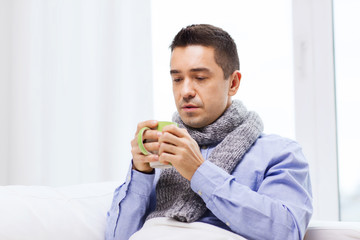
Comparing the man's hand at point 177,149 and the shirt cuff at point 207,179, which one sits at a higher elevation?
the man's hand at point 177,149

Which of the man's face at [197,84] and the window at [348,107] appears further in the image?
the window at [348,107]

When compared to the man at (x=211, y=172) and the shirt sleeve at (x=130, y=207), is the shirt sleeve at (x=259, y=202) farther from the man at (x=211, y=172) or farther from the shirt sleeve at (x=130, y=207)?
the shirt sleeve at (x=130, y=207)

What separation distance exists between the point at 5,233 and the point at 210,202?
20.2 inches

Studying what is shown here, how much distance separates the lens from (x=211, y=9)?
2.53 m

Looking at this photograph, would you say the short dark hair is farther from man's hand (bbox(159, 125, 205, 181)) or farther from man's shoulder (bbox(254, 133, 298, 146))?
man's hand (bbox(159, 125, 205, 181))

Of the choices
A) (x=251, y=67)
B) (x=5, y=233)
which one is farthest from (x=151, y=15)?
(x=5, y=233)

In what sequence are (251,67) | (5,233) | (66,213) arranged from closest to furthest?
(5,233), (66,213), (251,67)

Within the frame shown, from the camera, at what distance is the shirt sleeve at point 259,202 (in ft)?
3.49

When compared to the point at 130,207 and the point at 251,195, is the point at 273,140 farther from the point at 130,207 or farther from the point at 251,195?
the point at 130,207

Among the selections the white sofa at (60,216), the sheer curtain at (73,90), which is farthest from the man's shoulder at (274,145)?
the sheer curtain at (73,90)

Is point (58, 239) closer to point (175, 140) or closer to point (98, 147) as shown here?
point (175, 140)

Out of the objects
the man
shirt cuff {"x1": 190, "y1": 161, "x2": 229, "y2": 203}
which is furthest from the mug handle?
shirt cuff {"x1": 190, "y1": 161, "x2": 229, "y2": 203}

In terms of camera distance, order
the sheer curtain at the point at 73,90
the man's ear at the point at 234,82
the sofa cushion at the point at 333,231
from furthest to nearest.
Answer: the sheer curtain at the point at 73,90 < the man's ear at the point at 234,82 < the sofa cushion at the point at 333,231

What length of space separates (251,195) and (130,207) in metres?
0.39
